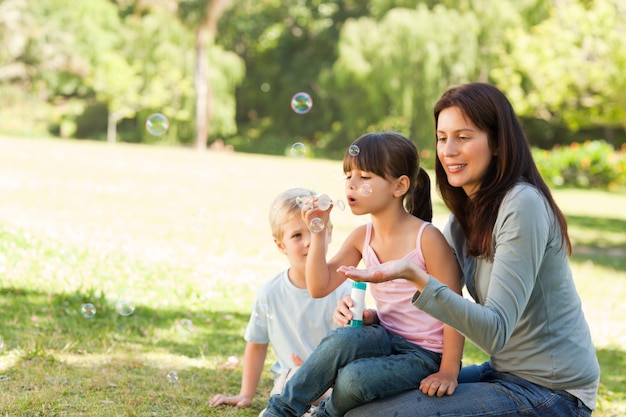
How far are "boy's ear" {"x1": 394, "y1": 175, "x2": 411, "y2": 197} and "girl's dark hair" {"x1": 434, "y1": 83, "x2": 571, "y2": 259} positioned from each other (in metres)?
0.29

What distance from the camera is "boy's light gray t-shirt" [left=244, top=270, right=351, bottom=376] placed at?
3.64 metres

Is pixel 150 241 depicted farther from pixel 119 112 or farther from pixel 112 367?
pixel 119 112

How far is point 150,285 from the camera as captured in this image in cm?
615

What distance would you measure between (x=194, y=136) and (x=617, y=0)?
2100 cm

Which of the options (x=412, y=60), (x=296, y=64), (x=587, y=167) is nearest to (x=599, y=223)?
(x=587, y=167)

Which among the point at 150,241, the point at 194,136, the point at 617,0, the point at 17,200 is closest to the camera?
the point at 150,241

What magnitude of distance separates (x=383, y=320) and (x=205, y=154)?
2567 centimetres

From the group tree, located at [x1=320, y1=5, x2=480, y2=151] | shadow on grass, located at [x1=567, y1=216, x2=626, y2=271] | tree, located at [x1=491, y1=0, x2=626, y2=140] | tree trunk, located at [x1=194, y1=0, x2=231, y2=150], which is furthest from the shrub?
tree trunk, located at [x1=194, y1=0, x2=231, y2=150]

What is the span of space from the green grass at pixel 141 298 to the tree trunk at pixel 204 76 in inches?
798

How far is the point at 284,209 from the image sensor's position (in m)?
3.55

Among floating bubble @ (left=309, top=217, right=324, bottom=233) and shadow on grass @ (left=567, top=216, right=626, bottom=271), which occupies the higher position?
floating bubble @ (left=309, top=217, right=324, bottom=233)

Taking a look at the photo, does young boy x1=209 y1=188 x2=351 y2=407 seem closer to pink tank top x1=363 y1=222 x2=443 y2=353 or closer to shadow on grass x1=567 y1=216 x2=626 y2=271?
pink tank top x1=363 y1=222 x2=443 y2=353

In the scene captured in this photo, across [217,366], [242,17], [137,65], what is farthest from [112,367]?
[242,17]

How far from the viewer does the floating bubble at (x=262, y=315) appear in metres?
3.71
